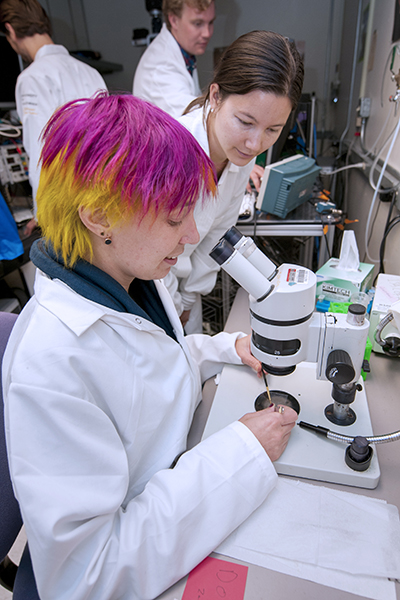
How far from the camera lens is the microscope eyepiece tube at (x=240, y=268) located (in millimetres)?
625

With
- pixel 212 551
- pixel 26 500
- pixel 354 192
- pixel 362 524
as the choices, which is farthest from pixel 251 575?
pixel 354 192

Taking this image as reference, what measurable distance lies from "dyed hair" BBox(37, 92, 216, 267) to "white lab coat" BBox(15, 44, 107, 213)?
1.55 m

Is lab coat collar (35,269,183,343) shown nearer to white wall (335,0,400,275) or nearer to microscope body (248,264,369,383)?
microscope body (248,264,369,383)

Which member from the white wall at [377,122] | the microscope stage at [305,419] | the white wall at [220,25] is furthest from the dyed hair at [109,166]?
the white wall at [220,25]

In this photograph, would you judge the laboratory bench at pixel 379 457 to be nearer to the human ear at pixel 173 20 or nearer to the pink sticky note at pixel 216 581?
the pink sticky note at pixel 216 581

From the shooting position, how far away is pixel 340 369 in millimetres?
670

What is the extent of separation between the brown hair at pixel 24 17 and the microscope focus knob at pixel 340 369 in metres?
2.35

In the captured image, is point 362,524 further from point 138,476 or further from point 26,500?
point 26,500

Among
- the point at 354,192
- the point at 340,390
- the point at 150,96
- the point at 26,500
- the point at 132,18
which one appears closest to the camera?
the point at 26,500

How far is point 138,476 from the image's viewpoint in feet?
2.27

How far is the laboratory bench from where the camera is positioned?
53 cm

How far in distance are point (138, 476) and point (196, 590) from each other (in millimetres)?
209

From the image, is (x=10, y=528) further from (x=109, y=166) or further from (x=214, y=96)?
(x=214, y=96)

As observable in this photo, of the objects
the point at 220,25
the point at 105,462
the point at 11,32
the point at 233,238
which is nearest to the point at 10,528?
the point at 105,462
